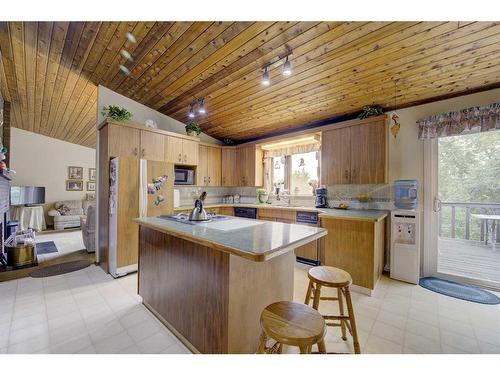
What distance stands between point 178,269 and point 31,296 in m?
2.09

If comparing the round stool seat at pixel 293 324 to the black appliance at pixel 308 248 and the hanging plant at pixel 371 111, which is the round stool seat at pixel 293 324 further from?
the hanging plant at pixel 371 111

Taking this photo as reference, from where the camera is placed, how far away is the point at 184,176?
4168 mm

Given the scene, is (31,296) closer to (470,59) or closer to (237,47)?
(237,47)

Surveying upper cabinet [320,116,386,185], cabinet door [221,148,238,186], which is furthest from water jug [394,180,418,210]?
cabinet door [221,148,238,186]

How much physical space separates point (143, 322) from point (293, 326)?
1.57 metres

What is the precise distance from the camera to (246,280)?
1407 mm

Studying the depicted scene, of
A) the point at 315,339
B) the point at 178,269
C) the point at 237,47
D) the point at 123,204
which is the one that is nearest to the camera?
the point at 315,339

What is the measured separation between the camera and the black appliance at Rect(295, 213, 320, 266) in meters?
3.24

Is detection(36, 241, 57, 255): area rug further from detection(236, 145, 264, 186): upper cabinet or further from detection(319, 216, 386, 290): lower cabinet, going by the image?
detection(319, 216, 386, 290): lower cabinet

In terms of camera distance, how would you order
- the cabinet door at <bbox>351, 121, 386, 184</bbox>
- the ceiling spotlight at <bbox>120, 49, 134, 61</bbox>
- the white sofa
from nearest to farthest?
the ceiling spotlight at <bbox>120, 49, 134, 61</bbox> → the cabinet door at <bbox>351, 121, 386, 184</bbox> → the white sofa

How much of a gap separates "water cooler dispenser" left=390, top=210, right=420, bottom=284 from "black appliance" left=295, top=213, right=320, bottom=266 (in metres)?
0.99
